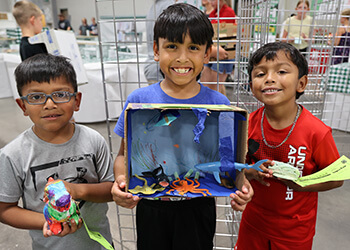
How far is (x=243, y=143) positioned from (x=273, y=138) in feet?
0.84

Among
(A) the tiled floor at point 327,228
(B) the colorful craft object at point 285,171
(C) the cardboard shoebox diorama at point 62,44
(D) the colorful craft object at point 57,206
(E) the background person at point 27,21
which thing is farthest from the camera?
(E) the background person at point 27,21

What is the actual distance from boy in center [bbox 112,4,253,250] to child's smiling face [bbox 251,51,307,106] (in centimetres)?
12

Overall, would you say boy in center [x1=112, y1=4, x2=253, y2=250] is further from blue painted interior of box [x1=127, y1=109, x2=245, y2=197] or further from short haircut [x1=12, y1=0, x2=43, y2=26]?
short haircut [x1=12, y1=0, x2=43, y2=26]

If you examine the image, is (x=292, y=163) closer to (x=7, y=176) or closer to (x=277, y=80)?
(x=277, y=80)

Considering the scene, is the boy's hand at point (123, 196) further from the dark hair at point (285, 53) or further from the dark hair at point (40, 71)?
the dark hair at point (285, 53)

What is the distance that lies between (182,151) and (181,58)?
0.27 m

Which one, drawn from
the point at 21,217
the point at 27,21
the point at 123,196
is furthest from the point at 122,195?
the point at 27,21

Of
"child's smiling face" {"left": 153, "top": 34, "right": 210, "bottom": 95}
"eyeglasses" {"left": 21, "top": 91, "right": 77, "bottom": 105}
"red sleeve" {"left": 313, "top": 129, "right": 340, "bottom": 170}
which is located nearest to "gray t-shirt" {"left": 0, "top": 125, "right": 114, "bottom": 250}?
"eyeglasses" {"left": 21, "top": 91, "right": 77, "bottom": 105}

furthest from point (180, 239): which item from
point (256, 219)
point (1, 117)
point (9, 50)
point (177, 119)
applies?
point (9, 50)

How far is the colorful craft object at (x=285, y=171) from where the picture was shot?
30.0 inches

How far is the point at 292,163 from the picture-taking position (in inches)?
34.3

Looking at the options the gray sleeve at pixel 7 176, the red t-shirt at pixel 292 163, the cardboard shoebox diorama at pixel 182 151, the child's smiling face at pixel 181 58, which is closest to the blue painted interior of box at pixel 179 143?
the cardboard shoebox diorama at pixel 182 151

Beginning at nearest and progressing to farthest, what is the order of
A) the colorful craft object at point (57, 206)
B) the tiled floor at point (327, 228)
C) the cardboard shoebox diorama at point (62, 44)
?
the colorful craft object at point (57, 206) < the tiled floor at point (327, 228) < the cardboard shoebox diorama at point (62, 44)

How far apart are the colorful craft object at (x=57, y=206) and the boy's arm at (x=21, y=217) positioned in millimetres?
137
